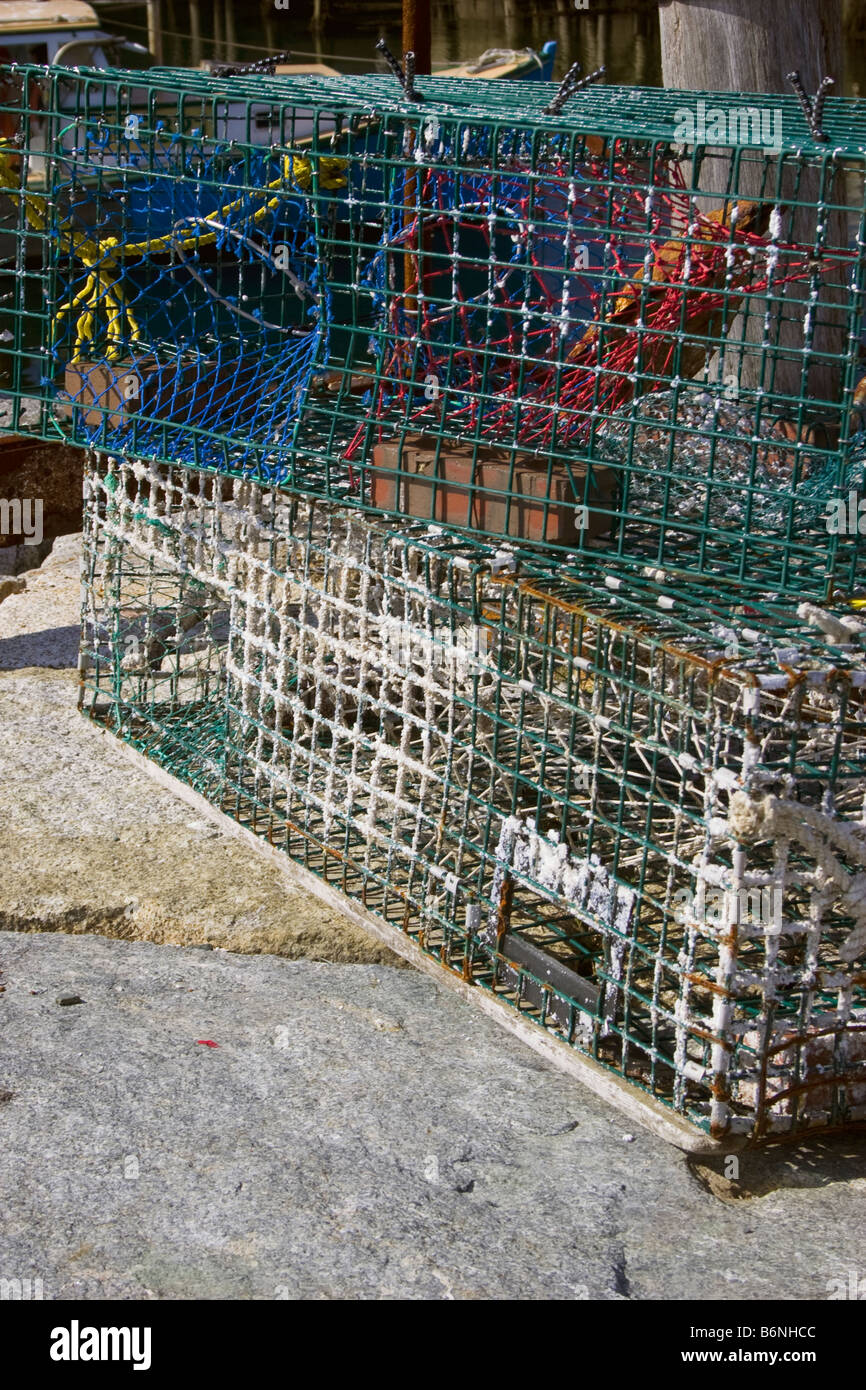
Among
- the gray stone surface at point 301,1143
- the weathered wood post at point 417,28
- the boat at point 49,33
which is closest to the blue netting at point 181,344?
the gray stone surface at point 301,1143

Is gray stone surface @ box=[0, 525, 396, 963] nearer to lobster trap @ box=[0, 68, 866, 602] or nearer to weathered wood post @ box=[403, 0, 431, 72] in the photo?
lobster trap @ box=[0, 68, 866, 602]

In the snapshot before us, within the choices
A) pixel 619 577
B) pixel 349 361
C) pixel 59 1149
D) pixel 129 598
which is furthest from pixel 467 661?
pixel 129 598

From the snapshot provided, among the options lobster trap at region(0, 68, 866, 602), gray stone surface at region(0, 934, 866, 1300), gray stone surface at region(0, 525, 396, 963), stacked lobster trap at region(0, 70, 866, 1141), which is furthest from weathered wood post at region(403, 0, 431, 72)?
gray stone surface at region(0, 934, 866, 1300)

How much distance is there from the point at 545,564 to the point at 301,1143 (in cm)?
121

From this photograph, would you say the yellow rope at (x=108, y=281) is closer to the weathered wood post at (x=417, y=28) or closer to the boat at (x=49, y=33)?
the weathered wood post at (x=417, y=28)

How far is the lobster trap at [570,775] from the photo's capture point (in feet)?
Answer: 9.08

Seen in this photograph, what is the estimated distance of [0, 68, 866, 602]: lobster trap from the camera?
10.0 ft

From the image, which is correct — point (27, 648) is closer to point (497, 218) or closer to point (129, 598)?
point (129, 598)

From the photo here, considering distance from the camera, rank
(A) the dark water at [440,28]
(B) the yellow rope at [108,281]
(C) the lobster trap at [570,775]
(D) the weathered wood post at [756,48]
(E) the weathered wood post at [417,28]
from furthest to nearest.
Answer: (A) the dark water at [440,28]
(E) the weathered wood post at [417,28]
(D) the weathered wood post at [756,48]
(B) the yellow rope at [108,281]
(C) the lobster trap at [570,775]

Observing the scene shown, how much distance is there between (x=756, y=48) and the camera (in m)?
4.67

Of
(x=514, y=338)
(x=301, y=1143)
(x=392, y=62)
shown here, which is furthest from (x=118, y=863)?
(x=392, y=62)

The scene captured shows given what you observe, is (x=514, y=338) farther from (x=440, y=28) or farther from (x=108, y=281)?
(x=440, y=28)

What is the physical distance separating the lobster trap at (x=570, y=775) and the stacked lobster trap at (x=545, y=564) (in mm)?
12

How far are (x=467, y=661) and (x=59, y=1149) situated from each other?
3.99ft
